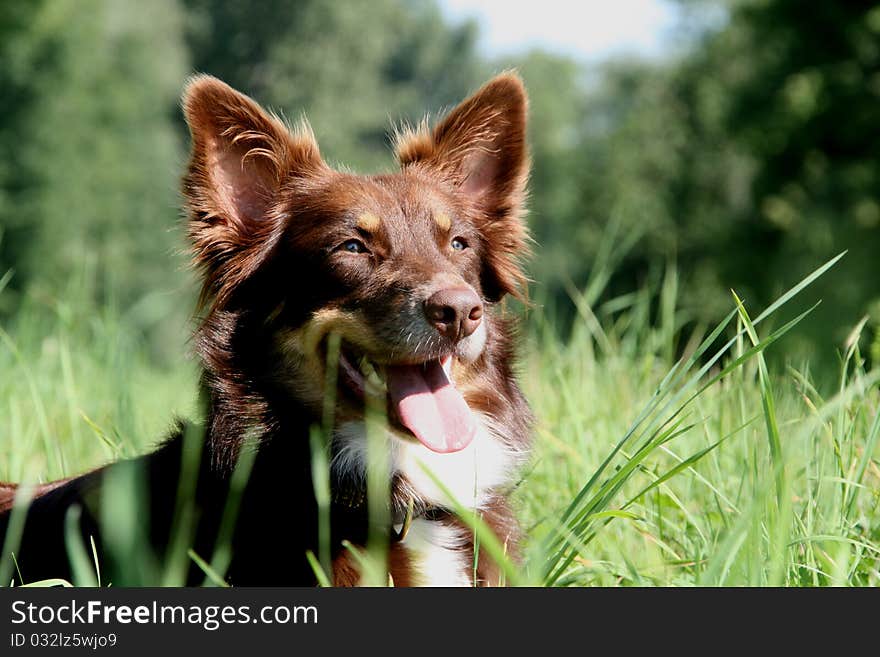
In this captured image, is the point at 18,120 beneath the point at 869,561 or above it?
above

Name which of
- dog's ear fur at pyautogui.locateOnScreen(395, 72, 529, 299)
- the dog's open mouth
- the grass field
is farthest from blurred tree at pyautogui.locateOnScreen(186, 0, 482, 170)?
the dog's open mouth

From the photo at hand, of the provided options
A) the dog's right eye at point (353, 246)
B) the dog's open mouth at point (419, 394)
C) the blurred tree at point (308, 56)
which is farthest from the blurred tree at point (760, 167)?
the blurred tree at point (308, 56)

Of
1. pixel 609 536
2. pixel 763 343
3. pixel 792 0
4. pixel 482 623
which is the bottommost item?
pixel 482 623

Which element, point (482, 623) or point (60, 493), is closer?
point (482, 623)

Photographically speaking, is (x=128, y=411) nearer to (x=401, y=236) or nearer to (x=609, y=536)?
(x=401, y=236)

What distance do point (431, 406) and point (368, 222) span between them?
78 centimetres

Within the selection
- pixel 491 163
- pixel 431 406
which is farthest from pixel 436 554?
pixel 491 163

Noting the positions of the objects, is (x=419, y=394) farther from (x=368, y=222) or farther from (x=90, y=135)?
(x=90, y=135)

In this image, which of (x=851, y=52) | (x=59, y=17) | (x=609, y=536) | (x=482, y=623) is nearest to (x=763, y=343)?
(x=482, y=623)

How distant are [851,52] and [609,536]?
25625 mm

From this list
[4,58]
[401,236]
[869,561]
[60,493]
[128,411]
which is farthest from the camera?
[4,58]

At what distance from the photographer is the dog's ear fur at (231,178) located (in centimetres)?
352

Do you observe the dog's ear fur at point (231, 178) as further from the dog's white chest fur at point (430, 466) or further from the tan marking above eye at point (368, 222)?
the dog's white chest fur at point (430, 466)

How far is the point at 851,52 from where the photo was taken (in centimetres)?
2555
